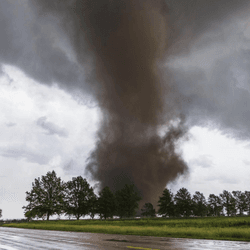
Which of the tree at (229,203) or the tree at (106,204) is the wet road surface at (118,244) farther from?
the tree at (229,203)

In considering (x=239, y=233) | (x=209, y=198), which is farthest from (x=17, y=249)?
(x=209, y=198)

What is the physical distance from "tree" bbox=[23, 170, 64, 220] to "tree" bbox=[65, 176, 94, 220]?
4.11 m

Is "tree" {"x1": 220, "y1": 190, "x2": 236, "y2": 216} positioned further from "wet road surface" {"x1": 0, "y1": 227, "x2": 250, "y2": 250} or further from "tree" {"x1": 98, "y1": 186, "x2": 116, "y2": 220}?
"wet road surface" {"x1": 0, "y1": 227, "x2": 250, "y2": 250}

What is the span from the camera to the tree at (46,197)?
77.1 metres

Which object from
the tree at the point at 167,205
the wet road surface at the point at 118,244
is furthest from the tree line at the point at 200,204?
the wet road surface at the point at 118,244

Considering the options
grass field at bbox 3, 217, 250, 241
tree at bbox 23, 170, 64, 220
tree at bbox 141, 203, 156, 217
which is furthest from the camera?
tree at bbox 141, 203, 156, 217

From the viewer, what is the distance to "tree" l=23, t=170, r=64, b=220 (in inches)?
3034

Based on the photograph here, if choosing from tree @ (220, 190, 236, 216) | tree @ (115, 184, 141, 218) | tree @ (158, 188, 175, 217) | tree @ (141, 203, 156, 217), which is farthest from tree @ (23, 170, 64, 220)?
tree @ (220, 190, 236, 216)

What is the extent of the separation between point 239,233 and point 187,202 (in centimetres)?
8499

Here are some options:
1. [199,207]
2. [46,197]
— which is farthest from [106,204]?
[199,207]

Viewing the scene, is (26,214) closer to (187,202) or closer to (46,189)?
(46,189)

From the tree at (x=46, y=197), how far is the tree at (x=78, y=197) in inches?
162

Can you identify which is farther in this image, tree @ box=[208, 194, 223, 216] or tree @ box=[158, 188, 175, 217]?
tree @ box=[208, 194, 223, 216]

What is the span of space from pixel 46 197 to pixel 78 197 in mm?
11638
